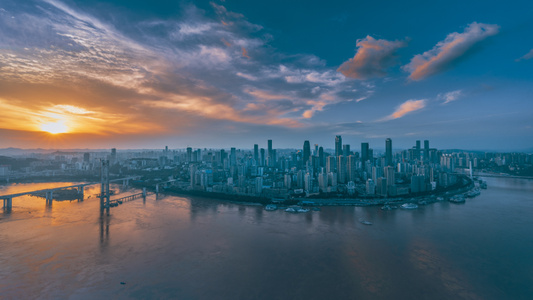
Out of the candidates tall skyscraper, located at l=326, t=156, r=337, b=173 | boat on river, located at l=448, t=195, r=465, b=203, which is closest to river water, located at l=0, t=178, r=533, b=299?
A: boat on river, located at l=448, t=195, r=465, b=203

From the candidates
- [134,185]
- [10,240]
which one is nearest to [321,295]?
[10,240]

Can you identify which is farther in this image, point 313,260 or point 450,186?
point 450,186

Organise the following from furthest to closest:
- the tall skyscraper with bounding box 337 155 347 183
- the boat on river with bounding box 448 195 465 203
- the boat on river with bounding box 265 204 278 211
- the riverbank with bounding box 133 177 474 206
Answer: the tall skyscraper with bounding box 337 155 347 183
the boat on river with bounding box 448 195 465 203
the riverbank with bounding box 133 177 474 206
the boat on river with bounding box 265 204 278 211

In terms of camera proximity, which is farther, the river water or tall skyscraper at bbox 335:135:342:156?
tall skyscraper at bbox 335:135:342:156

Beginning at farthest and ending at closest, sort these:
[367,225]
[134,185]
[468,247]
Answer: [134,185], [367,225], [468,247]

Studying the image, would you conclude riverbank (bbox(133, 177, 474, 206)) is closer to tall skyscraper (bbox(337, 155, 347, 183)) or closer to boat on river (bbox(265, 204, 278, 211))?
boat on river (bbox(265, 204, 278, 211))

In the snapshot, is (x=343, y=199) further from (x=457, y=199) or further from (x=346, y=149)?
(x=346, y=149)

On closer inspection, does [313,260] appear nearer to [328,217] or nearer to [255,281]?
[255,281]

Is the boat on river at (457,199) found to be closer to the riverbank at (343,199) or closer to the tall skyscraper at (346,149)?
the riverbank at (343,199)

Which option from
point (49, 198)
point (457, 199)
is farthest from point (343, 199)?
point (49, 198)
